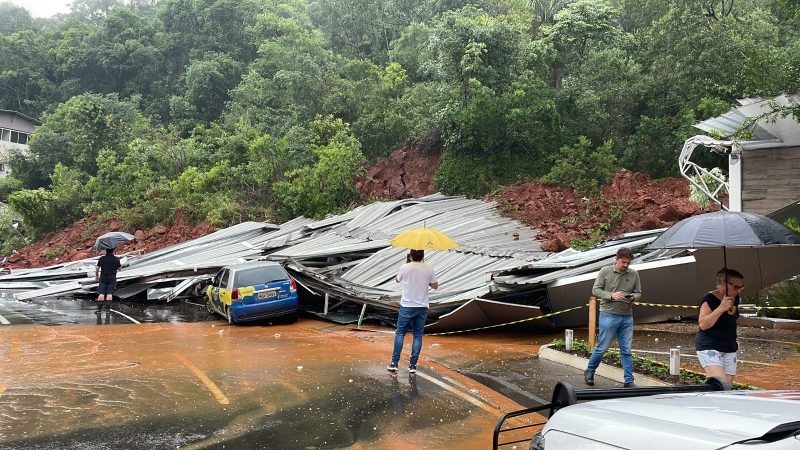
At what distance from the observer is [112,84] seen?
59.5 meters

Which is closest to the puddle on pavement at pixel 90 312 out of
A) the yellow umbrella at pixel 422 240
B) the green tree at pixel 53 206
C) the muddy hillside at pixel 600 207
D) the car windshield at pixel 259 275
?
the car windshield at pixel 259 275

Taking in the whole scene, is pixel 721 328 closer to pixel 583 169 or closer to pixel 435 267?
pixel 435 267

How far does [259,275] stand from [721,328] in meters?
12.5

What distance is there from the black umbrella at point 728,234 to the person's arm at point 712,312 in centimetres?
88

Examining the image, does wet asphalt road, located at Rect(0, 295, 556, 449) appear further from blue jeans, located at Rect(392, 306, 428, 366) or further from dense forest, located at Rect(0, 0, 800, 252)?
dense forest, located at Rect(0, 0, 800, 252)

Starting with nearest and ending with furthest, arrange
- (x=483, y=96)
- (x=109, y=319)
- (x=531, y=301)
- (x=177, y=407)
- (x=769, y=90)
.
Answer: (x=177, y=407) < (x=769, y=90) < (x=531, y=301) < (x=109, y=319) < (x=483, y=96)

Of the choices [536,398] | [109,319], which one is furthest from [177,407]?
[109,319]

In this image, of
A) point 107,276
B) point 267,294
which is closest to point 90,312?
point 107,276

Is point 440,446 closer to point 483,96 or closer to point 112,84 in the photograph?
point 483,96

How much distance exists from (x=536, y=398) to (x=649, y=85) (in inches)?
800

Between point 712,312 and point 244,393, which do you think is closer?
point 712,312

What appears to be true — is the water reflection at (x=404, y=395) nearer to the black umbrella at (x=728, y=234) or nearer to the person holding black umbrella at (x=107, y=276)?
the black umbrella at (x=728, y=234)

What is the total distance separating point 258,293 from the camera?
57.9 feet

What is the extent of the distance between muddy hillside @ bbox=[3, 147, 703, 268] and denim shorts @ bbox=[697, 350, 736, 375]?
11.4 meters
